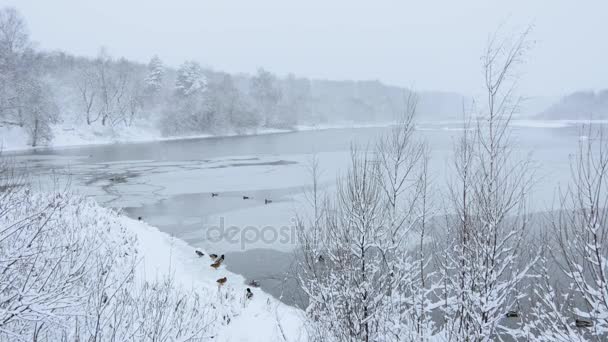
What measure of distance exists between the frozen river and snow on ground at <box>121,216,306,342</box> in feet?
2.30

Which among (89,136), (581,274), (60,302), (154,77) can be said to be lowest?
(60,302)

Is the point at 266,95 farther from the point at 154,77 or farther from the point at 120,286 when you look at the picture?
the point at 120,286

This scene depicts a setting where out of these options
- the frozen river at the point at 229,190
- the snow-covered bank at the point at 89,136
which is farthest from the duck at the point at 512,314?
the snow-covered bank at the point at 89,136

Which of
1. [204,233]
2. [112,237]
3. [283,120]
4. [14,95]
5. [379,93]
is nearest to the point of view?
[112,237]

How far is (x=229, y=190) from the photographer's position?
2145cm

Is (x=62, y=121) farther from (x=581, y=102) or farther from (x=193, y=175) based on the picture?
(x=581, y=102)

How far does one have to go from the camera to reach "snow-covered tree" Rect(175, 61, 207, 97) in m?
67.0

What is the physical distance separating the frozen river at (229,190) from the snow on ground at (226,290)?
702 mm

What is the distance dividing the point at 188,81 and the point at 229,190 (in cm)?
5197

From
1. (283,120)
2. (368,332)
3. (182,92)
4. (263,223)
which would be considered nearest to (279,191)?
(263,223)

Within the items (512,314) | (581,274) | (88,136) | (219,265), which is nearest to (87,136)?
(88,136)

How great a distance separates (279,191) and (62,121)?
156ft

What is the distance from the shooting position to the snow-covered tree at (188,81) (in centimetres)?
6700

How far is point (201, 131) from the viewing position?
64438 millimetres
